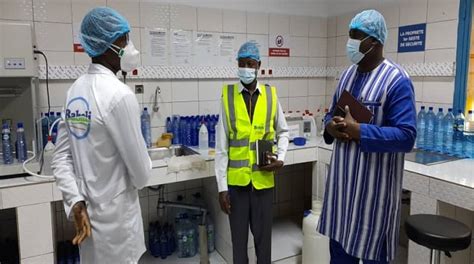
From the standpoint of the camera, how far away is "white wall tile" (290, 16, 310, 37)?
3.30 metres

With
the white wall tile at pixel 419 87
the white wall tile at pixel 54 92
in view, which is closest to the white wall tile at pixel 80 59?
the white wall tile at pixel 54 92

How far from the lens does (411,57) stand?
273 cm

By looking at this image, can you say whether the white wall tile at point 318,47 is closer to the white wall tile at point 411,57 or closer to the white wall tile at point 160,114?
the white wall tile at point 411,57

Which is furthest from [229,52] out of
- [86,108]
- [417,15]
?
[86,108]

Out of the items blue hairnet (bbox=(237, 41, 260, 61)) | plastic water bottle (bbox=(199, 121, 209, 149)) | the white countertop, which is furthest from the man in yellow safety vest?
plastic water bottle (bbox=(199, 121, 209, 149))

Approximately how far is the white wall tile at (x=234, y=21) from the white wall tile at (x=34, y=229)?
1.92 meters

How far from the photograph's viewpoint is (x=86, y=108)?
3.91ft

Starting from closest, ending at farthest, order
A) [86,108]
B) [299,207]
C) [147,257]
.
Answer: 1. [86,108]
2. [147,257]
3. [299,207]

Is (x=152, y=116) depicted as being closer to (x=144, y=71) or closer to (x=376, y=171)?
(x=144, y=71)

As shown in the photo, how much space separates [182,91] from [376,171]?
1.85m

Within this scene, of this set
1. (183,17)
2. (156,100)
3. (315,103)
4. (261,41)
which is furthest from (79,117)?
(315,103)

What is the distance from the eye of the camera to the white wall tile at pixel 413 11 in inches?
103

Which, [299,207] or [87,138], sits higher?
[87,138]

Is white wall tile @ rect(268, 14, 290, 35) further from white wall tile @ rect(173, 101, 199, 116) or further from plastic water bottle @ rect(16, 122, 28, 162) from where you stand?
plastic water bottle @ rect(16, 122, 28, 162)
